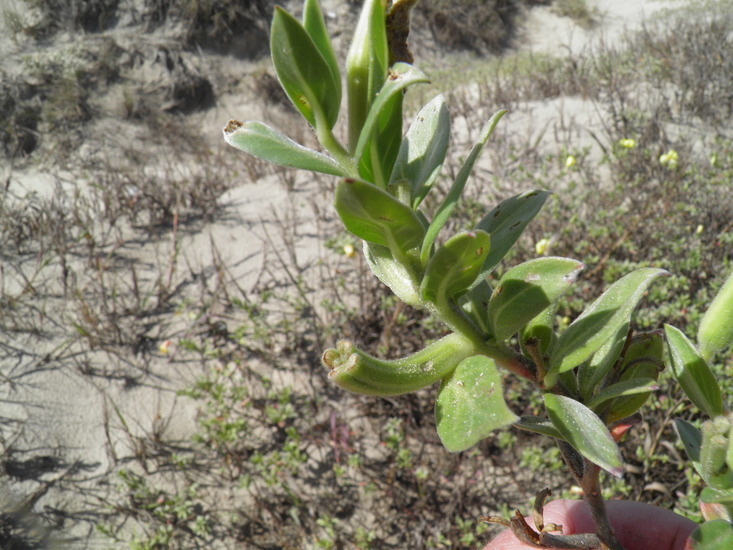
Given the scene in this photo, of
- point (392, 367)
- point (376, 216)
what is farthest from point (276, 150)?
point (392, 367)

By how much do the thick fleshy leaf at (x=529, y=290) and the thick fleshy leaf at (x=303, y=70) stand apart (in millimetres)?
304

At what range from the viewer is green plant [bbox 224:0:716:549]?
0.59 m

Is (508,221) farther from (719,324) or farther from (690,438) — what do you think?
(690,438)

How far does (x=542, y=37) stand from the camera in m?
11.3

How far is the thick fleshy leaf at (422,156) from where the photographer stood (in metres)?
0.71

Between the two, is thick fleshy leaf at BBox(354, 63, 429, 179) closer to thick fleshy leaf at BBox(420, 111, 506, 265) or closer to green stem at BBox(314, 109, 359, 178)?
green stem at BBox(314, 109, 359, 178)

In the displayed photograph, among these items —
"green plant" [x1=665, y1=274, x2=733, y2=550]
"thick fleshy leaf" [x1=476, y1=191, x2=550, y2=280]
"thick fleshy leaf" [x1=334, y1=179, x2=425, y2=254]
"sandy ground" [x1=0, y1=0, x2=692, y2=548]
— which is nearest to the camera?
"thick fleshy leaf" [x1=334, y1=179, x2=425, y2=254]

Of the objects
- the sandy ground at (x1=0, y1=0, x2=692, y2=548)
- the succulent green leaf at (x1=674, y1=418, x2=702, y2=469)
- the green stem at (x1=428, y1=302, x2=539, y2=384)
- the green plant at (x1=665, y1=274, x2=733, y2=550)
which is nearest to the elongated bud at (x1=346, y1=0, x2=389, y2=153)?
the green stem at (x1=428, y1=302, x2=539, y2=384)

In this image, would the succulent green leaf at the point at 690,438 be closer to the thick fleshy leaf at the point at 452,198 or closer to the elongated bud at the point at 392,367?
the elongated bud at the point at 392,367

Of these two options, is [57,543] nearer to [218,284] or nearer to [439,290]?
[218,284]

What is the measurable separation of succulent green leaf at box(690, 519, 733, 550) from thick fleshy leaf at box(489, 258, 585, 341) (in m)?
0.36

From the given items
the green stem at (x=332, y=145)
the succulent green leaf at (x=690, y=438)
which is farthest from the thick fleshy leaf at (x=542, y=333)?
the green stem at (x=332, y=145)

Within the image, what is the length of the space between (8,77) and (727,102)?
26.3ft

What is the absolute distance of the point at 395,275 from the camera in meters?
0.73
